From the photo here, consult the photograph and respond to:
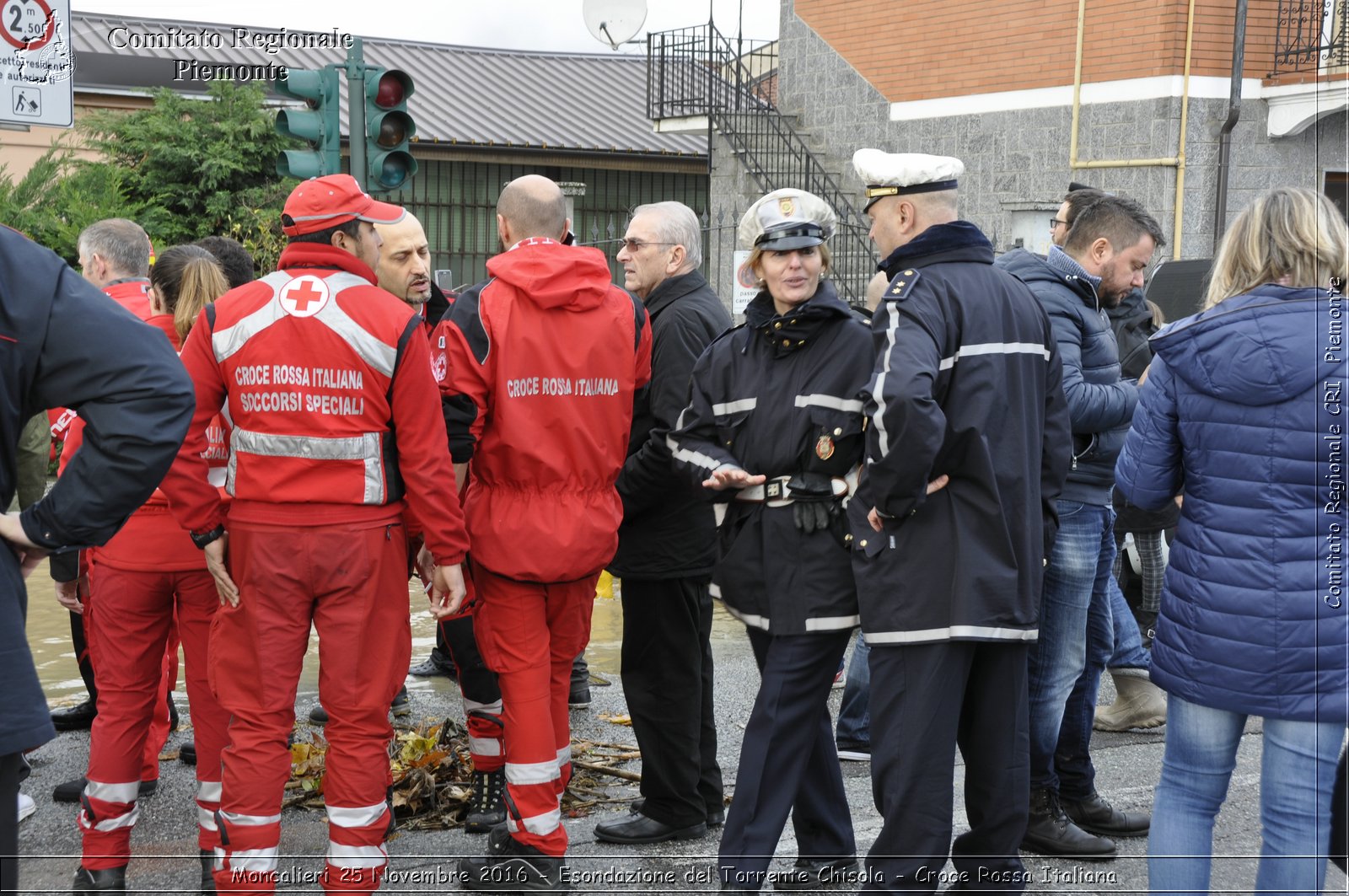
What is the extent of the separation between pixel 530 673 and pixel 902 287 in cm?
176

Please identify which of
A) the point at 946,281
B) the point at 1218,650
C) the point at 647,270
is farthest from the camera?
the point at 647,270

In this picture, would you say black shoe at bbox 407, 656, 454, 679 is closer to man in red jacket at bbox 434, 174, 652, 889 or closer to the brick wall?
man in red jacket at bbox 434, 174, 652, 889

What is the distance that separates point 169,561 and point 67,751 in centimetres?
184

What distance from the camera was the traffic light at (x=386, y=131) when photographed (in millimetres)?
7656

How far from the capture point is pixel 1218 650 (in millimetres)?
3498

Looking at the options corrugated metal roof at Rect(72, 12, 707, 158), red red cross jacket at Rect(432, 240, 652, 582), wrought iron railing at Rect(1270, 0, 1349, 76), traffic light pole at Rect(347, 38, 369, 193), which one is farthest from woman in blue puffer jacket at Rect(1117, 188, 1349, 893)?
corrugated metal roof at Rect(72, 12, 707, 158)

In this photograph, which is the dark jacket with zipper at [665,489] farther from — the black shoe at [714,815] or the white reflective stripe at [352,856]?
the white reflective stripe at [352,856]

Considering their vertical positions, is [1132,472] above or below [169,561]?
above

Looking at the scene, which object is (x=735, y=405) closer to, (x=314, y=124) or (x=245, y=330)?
(x=245, y=330)

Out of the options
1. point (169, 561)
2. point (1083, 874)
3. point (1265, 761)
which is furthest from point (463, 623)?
point (1265, 761)

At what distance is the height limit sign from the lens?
20.6 feet

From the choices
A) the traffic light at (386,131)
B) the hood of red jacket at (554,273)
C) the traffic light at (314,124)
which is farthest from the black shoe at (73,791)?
the traffic light at (386,131)

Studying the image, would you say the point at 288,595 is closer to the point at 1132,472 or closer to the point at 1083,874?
the point at 1132,472

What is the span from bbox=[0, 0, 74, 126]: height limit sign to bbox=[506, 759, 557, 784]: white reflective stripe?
4191 millimetres
